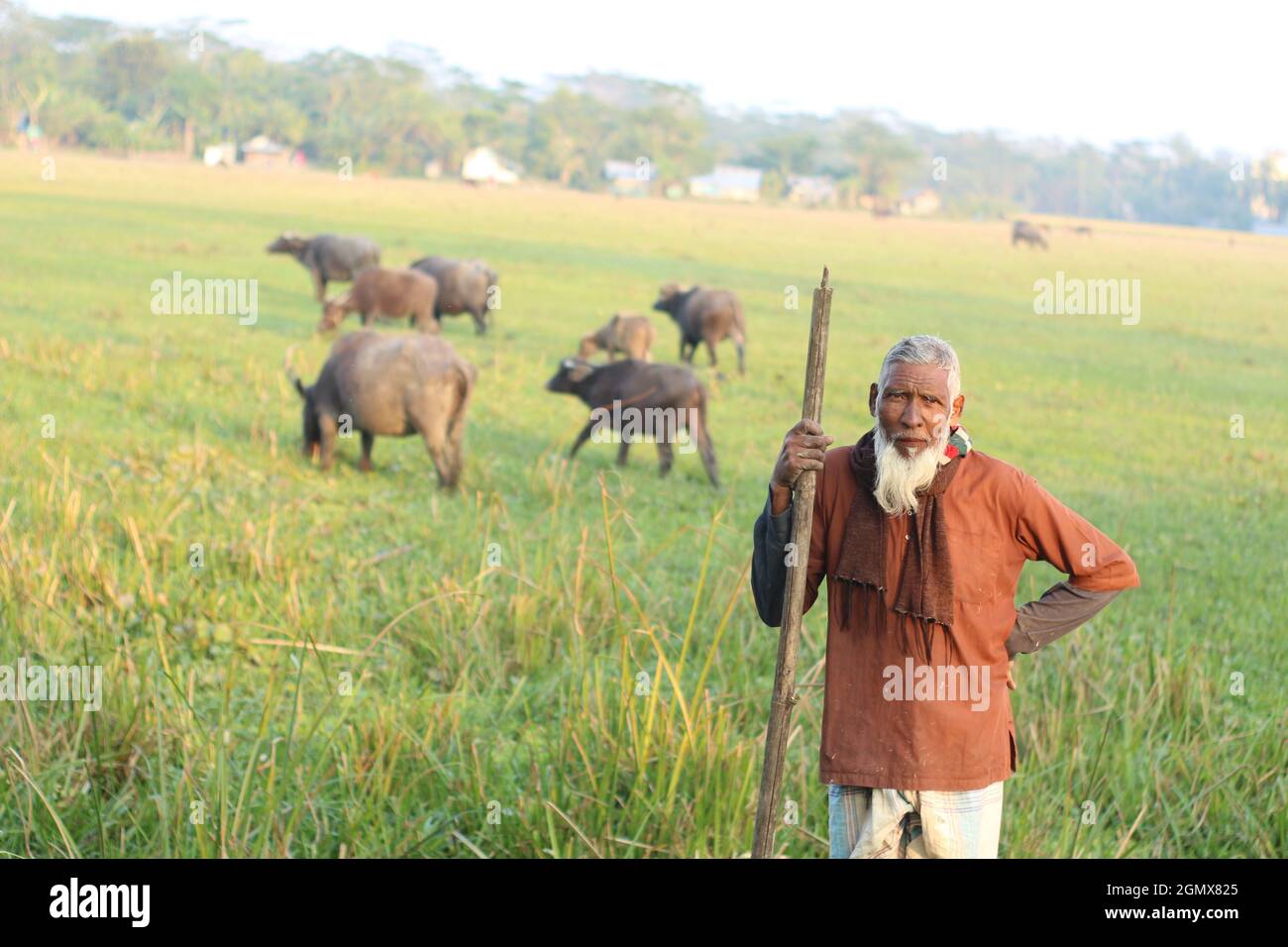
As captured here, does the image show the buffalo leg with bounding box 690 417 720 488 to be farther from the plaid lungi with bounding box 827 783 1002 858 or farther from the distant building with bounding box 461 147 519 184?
the distant building with bounding box 461 147 519 184

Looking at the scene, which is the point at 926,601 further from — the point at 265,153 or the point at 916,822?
the point at 265,153

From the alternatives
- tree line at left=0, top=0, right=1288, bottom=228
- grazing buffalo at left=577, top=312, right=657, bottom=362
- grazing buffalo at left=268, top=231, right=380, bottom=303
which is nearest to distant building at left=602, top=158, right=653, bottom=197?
tree line at left=0, top=0, right=1288, bottom=228

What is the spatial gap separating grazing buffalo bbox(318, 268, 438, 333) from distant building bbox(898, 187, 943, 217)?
274ft

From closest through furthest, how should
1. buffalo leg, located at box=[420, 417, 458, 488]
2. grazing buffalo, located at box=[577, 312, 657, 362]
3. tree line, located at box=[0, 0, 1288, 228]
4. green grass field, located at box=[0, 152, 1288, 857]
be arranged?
green grass field, located at box=[0, 152, 1288, 857] < buffalo leg, located at box=[420, 417, 458, 488] < grazing buffalo, located at box=[577, 312, 657, 362] < tree line, located at box=[0, 0, 1288, 228]

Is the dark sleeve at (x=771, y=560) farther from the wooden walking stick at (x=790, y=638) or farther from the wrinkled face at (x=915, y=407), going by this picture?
the wrinkled face at (x=915, y=407)

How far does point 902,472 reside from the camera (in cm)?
328

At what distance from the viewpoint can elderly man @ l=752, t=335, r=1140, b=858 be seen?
11.0 ft

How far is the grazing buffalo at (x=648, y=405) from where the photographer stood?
37.6 ft

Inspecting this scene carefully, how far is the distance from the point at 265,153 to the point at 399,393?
8229 cm

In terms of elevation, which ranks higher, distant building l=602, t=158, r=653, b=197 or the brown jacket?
distant building l=602, t=158, r=653, b=197

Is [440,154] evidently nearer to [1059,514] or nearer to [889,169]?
[889,169]

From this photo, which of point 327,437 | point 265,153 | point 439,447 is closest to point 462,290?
point 327,437

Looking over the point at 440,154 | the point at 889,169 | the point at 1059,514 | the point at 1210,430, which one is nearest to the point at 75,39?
the point at 440,154
